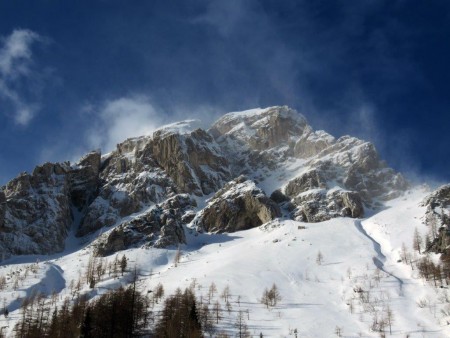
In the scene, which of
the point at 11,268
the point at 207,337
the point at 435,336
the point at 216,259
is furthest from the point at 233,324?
the point at 11,268

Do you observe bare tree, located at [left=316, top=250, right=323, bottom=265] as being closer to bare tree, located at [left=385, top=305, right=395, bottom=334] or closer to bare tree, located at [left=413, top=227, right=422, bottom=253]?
bare tree, located at [left=413, top=227, right=422, bottom=253]

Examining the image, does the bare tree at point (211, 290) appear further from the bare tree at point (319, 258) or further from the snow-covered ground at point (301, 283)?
the bare tree at point (319, 258)

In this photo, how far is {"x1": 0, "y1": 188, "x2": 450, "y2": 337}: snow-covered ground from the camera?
118 meters

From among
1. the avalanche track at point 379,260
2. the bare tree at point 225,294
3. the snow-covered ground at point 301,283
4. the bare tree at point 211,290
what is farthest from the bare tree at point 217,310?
the avalanche track at point 379,260

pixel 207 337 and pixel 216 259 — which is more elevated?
pixel 216 259

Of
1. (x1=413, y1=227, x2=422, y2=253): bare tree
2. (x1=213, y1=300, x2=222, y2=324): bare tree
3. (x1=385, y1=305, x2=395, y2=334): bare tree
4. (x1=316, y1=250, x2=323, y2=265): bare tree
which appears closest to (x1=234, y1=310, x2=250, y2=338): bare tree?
(x1=213, y1=300, x2=222, y2=324): bare tree

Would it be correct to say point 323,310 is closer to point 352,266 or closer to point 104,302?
point 352,266

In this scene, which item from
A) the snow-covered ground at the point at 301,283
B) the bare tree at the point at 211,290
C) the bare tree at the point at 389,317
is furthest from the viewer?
the bare tree at the point at 211,290

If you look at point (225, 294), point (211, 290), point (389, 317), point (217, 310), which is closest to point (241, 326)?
point (217, 310)

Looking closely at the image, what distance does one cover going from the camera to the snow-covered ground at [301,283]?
118 m

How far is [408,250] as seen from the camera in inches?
6954

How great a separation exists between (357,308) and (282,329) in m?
21.8

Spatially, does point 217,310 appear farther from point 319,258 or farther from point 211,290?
point 319,258

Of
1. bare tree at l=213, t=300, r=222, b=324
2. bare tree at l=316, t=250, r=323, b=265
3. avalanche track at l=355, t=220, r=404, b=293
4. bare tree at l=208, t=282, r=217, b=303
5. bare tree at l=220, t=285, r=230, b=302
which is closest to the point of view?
bare tree at l=213, t=300, r=222, b=324
